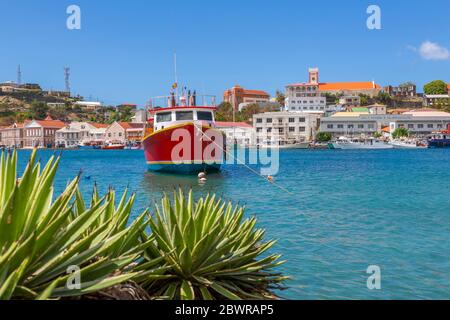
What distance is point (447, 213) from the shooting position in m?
18.3

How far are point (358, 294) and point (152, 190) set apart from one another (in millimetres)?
19509

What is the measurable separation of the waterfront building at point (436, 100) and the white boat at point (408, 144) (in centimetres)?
6002

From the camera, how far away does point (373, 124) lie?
420ft

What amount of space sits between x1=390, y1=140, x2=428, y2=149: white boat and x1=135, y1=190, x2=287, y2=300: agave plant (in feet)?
377

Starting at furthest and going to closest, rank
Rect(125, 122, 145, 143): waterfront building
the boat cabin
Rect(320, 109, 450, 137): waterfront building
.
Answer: Rect(125, 122, 145, 143): waterfront building → Rect(320, 109, 450, 137): waterfront building → the boat cabin

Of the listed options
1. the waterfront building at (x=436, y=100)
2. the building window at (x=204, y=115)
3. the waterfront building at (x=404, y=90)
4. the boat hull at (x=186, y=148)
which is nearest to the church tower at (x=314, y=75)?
the waterfront building at (x=404, y=90)

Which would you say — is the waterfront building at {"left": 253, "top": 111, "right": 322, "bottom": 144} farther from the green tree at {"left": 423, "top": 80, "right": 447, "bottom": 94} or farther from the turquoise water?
the turquoise water

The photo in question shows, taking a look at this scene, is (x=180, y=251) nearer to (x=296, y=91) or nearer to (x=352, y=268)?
(x=352, y=268)

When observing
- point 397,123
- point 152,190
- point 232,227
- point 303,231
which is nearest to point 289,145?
point 397,123

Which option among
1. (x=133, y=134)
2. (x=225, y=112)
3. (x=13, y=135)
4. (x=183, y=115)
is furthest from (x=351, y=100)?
(x=183, y=115)

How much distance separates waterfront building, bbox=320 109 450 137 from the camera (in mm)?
124625

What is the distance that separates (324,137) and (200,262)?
4781 inches

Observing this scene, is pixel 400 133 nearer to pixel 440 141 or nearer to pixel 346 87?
pixel 440 141

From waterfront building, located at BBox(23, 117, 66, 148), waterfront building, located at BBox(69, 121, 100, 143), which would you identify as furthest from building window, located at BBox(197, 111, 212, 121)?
waterfront building, located at BBox(23, 117, 66, 148)
